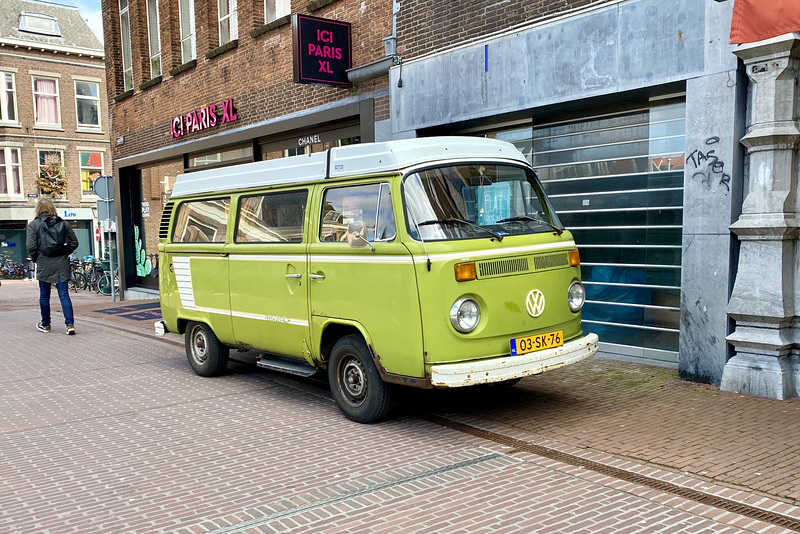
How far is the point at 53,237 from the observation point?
442 inches

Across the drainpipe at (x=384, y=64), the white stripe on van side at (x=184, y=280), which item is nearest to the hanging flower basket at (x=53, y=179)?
the drainpipe at (x=384, y=64)

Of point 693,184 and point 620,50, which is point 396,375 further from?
point 620,50

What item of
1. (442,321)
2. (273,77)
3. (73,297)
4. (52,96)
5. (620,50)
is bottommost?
(73,297)

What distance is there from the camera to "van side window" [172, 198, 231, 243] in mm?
7426

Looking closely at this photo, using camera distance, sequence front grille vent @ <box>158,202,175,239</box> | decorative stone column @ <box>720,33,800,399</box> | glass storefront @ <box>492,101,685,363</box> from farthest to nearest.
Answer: front grille vent @ <box>158,202,175,239</box> → glass storefront @ <box>492,101,685,363</box> → decorative stone column @ <box>720,33,800,399</box>

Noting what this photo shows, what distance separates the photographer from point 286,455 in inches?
199

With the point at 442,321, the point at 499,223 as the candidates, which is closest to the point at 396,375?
the point at 442,321

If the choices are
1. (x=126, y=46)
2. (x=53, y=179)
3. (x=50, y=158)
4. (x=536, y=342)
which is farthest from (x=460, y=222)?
(x=50, y=158)

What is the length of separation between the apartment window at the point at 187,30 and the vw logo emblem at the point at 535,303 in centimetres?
1355

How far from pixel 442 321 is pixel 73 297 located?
1851cm

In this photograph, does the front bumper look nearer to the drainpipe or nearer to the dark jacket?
the drainpipe

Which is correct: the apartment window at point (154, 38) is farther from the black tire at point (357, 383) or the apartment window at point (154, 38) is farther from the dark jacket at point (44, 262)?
the black tire at point (357, 383)

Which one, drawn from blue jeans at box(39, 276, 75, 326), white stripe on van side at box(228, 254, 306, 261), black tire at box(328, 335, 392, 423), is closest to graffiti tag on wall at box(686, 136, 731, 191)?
black tire at box(328, 335, 392, 423)

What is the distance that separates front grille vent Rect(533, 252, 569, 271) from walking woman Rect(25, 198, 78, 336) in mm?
8478
